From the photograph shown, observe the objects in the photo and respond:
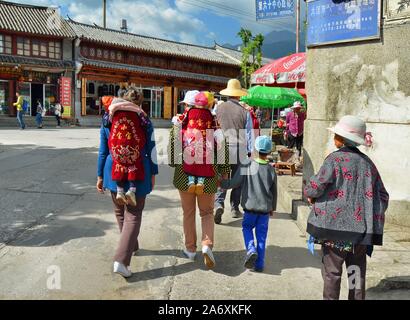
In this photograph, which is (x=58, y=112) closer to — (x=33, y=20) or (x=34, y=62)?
(x=34, y=62)

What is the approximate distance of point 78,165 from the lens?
918cm

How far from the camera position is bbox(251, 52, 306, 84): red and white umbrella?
33.2ft

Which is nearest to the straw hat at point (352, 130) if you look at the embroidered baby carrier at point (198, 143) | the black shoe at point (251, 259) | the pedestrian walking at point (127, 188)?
the embroidered baby carrier at point (198, 143)

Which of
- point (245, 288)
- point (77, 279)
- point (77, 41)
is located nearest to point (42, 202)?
point (77, 279)

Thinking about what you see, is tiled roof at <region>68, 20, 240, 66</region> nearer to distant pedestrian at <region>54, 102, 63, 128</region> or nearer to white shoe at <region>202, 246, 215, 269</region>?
distant pedestrian at <region>54, 102, 63, 128</region>

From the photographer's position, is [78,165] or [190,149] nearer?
[190,149]

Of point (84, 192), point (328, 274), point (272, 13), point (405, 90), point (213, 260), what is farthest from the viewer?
point (272, 13)

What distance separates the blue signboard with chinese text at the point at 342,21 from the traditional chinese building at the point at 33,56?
21895 millimetres

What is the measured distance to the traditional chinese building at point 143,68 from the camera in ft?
87.7

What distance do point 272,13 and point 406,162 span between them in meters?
9.08

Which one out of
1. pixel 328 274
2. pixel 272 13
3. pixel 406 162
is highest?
pixel 272 13

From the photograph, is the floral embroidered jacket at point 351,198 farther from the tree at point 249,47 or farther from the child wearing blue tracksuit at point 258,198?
the tree at point 249,47

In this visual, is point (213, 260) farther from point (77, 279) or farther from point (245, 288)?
point (77, 279)
